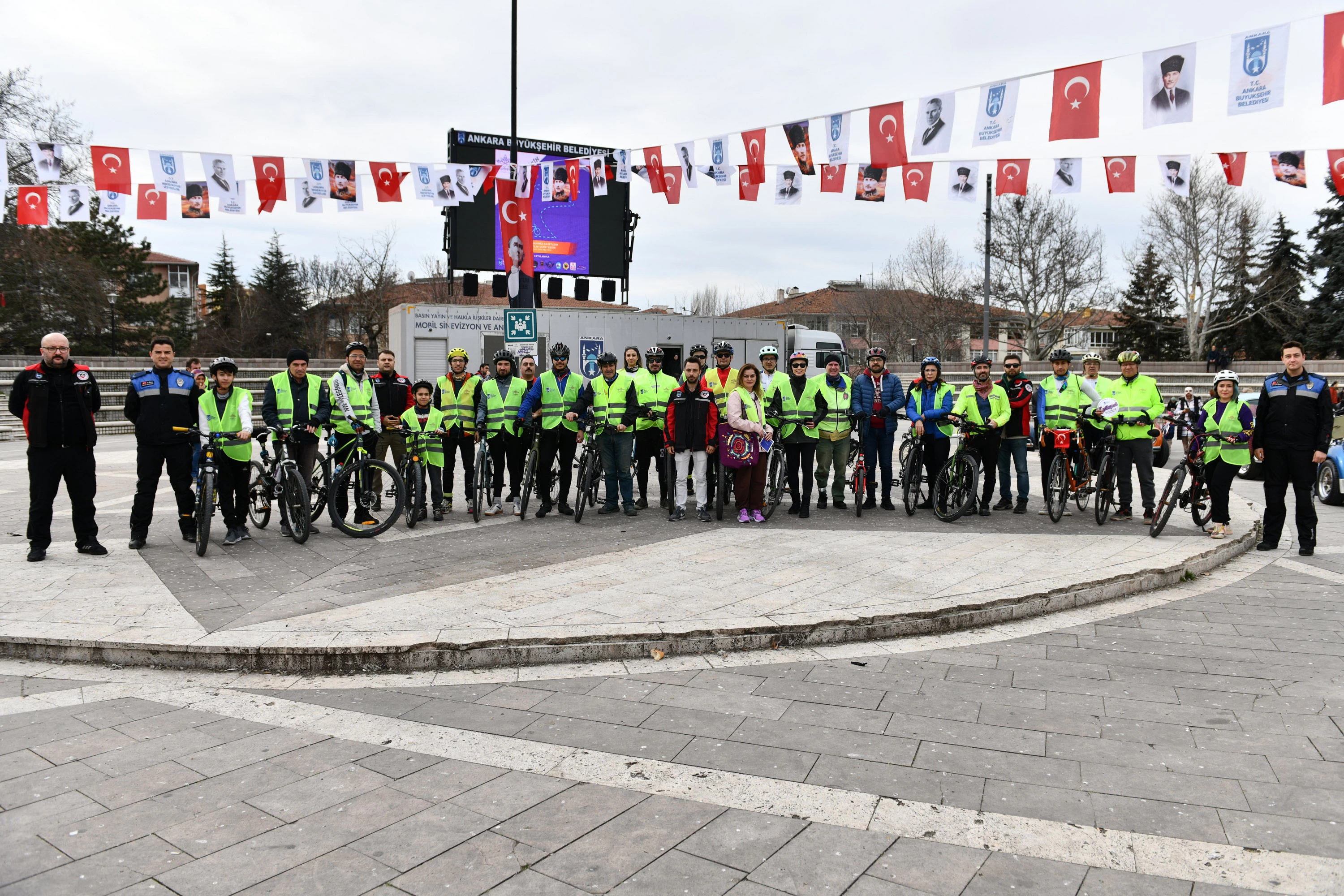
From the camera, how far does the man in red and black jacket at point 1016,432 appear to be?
10055 mm

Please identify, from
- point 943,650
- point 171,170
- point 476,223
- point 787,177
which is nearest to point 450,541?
point 943,650

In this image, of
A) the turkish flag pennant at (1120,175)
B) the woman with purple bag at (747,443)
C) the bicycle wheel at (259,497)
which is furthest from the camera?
the turkish flag pennant at (1120,175)

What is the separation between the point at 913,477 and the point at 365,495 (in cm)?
604

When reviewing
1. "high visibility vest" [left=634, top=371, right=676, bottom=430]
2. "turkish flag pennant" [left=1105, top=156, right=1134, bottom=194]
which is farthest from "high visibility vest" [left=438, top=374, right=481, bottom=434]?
"turkish flag pennant" [left=1105, top=156, right=1134, bottom=194]

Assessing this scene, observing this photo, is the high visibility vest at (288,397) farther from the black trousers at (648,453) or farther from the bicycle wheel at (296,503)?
the black trousers at (648,453)

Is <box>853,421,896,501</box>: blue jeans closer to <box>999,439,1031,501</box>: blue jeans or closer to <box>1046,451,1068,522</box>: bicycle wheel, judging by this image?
<box>999,439,1031,501</box>: blue jeans

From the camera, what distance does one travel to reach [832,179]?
14.4 metres

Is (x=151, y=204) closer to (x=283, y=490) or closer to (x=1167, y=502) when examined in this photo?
(x=283, y=490)

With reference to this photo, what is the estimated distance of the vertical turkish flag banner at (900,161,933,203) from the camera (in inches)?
551

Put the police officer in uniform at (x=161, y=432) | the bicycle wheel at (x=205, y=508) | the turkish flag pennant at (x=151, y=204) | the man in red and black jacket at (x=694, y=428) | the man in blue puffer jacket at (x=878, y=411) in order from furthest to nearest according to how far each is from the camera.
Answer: the turkish flag pennant at (x=151, y=204), the man in blue puffer jacket at (x=878, y=411), the man in red and black jacket at (x=694, y=428), the police officer in uniform at (x=161, y=432), the bicycle wheel at (x=205, y=508)

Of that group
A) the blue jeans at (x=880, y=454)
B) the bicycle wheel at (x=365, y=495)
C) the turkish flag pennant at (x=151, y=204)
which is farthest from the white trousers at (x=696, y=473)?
the turkish flag pennant at (x=151, y=204)

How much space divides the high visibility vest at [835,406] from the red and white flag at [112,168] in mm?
12248

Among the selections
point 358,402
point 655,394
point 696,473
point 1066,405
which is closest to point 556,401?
point 655,394

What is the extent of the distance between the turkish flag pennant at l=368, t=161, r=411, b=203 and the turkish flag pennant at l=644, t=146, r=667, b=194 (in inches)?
178
